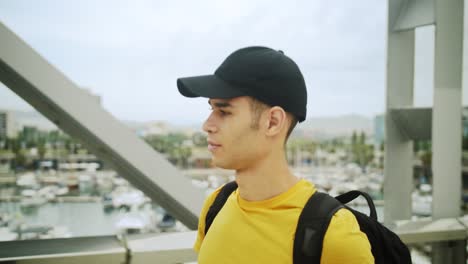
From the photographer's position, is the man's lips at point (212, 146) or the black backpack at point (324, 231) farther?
the man's lips at point (212, 146)

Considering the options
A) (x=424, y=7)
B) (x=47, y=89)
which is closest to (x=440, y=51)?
(x=424, y=7)

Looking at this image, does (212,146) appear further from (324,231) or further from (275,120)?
(324,231)

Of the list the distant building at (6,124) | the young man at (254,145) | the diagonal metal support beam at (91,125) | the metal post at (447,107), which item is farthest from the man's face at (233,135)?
the distant building at (6,124)

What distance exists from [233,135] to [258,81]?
108mm

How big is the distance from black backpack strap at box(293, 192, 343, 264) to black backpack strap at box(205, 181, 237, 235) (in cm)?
23

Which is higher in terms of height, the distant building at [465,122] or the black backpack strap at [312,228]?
the distant building at [465,122]

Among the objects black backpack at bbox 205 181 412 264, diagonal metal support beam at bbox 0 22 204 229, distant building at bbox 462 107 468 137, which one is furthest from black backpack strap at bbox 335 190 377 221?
distant building at bbox 462 107 468 137

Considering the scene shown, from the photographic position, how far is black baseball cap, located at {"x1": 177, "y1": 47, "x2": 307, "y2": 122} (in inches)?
27.5

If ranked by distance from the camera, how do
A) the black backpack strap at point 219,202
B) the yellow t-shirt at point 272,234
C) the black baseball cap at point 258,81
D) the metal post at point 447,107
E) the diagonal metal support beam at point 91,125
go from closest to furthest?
the yellow t-shirt at point 272,234, the black baseball cap at point 258,81, the black backpack strap at point 219,202, the diagonal metal support beam at point 91,125, the metal post at point 447,107

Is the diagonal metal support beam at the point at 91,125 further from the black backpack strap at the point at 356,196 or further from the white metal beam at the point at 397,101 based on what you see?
the white metal beam at the point at 397,101

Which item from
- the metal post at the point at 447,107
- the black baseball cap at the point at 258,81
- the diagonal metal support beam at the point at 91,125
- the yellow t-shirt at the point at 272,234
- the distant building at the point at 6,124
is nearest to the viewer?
the yellow t-shirt at the point at 272,234

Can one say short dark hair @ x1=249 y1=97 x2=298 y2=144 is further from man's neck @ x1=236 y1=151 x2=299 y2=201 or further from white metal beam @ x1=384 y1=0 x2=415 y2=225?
white metal beam @ x1=384 y1=0 x2=415 y2=225

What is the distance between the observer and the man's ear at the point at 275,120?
716 mm

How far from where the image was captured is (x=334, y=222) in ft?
2.02
